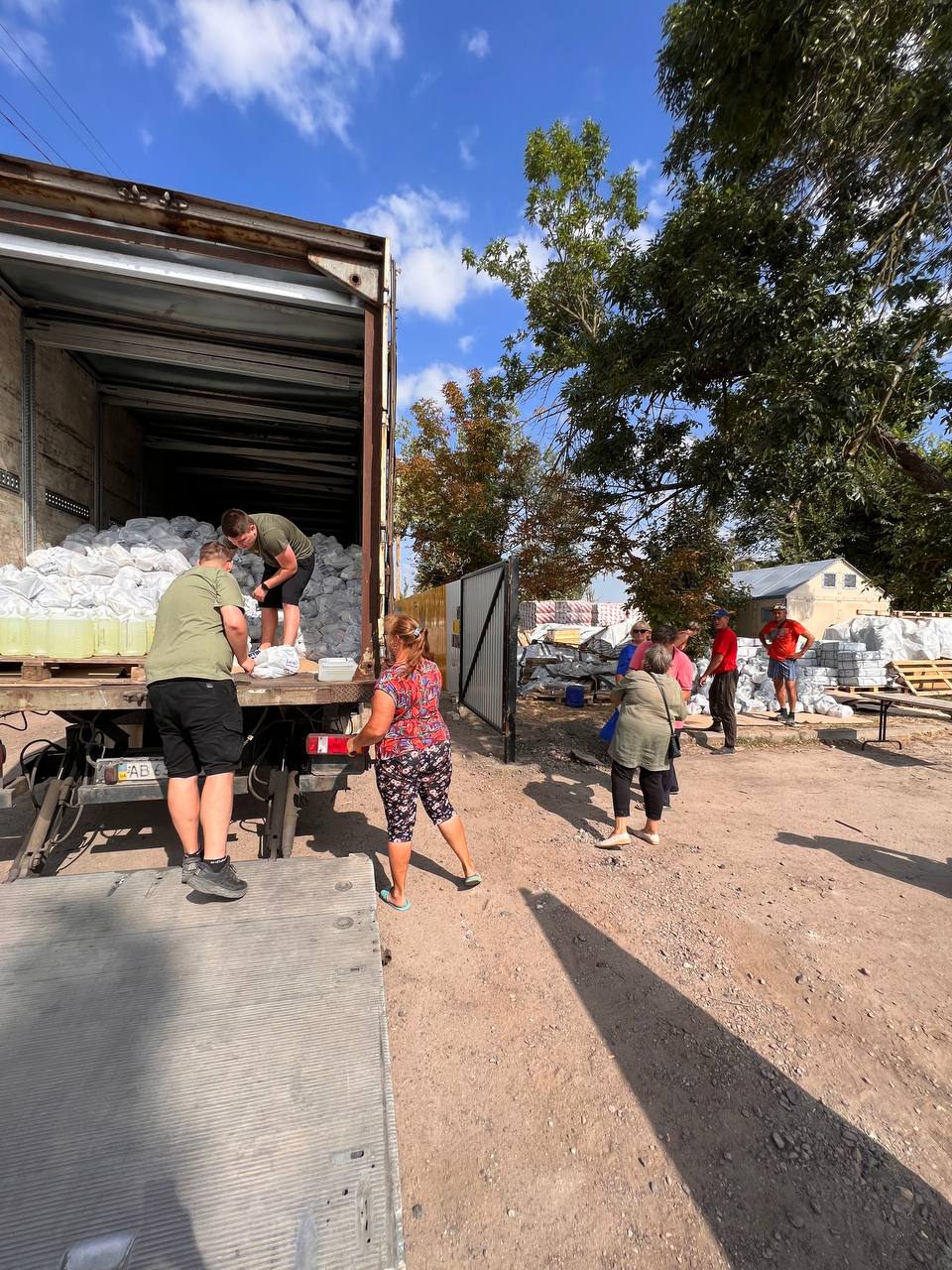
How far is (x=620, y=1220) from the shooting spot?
1599mm

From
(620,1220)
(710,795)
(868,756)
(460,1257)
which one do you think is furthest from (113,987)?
(868,756)

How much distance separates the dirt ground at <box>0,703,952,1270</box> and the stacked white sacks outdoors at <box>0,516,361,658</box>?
4.91 ft

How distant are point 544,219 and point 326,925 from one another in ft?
43.7

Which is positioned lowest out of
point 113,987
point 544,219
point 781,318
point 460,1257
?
point 460,1257

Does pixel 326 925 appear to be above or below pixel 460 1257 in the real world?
above

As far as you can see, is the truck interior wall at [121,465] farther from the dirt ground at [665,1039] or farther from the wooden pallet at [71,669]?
the dirt ground at [665,1039]

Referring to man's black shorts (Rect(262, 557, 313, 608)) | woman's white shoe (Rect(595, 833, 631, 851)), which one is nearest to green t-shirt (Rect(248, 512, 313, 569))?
man's black shorts (Rect(262, 557, 313, 608))

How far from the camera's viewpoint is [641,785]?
4.00 m

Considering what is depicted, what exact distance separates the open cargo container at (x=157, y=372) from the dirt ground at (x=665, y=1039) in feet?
3.17

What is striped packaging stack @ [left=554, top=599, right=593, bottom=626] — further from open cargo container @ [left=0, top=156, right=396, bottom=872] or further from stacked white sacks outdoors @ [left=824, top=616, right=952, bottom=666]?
open cargo container @ [left=0, top=156, right=396, bottom=872]

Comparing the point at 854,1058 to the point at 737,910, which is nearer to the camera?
the point at 854,1058

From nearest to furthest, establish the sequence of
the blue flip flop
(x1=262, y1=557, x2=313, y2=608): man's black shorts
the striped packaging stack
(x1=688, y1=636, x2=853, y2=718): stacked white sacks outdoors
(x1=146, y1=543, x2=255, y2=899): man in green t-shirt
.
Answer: (x1=146, y1=543, x2=255, y2=899): man in green t-shirt, the blue flip flop, (x1=262, y1=557, x2=313, y2=608): man's black shorts, (x1=688, y1=636, x2=853, y2=718): stacked white sacks outdoors, the striped packaging stack

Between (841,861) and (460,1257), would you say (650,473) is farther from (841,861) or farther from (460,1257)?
(460,1257)

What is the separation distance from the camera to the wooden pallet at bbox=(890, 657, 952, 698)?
34.1 ft
